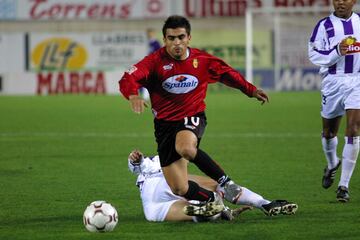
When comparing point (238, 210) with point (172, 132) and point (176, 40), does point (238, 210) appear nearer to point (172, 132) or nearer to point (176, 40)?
point (172, 132)

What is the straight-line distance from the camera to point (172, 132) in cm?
851

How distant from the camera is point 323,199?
31.8 ft

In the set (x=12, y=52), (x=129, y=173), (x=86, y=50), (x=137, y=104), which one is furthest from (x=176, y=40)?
(x=12, y=52)

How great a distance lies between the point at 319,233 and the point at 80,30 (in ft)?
104

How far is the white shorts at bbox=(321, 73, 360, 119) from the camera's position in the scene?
981 cm

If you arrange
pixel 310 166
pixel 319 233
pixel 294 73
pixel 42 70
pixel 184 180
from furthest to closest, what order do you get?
pixel 42 70, pixel 294 73, pixel 310 166, pixel 184 180, pixel 319 233

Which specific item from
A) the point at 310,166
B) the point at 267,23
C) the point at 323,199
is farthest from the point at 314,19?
the point at 323,199

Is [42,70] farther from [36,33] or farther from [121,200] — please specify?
[121,200]

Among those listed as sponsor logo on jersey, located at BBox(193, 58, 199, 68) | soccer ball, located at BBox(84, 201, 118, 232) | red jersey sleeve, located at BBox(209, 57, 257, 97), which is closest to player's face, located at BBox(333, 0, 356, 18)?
red jersey sleeve, located at BBox(209, 57, 257, 97)

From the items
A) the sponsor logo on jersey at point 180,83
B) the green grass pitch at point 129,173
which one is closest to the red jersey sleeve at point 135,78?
the sponsor logo on jersey at point 180,83

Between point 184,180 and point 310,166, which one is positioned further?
point 310,166

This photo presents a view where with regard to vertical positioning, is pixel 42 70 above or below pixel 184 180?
below

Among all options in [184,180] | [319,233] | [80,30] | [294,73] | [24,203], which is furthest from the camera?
[80,30]

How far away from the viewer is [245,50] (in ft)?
115
